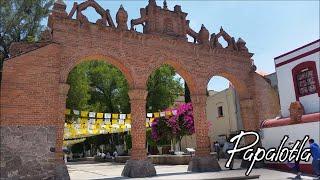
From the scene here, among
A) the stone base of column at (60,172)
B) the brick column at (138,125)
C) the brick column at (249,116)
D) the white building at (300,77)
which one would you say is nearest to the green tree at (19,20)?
the brick column at (138,125)

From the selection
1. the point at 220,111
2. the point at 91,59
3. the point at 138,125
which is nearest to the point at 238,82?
the point at 138,125

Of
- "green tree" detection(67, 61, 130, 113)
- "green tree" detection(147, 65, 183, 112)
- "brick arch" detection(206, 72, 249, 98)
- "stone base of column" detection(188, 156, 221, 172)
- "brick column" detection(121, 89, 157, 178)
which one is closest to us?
"brick column" detection(121, 89, 157, 178)

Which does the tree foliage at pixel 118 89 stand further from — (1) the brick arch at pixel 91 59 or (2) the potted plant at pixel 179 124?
(1) the brick arch at pixel 91 59

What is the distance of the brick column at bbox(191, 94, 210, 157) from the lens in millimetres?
16531

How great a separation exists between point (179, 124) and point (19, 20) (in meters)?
13.7

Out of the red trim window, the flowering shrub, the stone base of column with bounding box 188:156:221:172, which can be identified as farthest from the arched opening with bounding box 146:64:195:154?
the red trim window

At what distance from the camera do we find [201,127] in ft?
55.4

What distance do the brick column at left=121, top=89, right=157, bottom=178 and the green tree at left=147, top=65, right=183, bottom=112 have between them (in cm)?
2126

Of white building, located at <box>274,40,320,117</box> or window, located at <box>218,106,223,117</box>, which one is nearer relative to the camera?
white building, located at <box>274,40,320,117</box>

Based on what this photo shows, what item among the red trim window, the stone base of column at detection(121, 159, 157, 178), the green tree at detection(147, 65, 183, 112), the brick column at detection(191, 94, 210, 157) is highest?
the green tree at detection(147, 65, 183, 112)

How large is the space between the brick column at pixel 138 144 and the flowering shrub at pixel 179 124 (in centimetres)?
1091

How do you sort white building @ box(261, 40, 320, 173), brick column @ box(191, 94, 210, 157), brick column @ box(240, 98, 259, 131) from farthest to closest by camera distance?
brick column @ box(240, 98, 259, 131) < brick column @ box(191, 94, 210, 157) < white building @ box(261, 40, 320, 173)

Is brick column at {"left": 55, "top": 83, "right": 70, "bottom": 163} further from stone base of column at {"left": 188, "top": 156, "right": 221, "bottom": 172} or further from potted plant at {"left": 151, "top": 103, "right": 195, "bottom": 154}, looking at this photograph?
potted plant at {"left": 151, "top": 103, "right": 195, "bottom": 154}

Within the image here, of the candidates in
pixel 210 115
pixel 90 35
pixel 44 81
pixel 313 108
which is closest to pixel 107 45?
pixel 90 35
